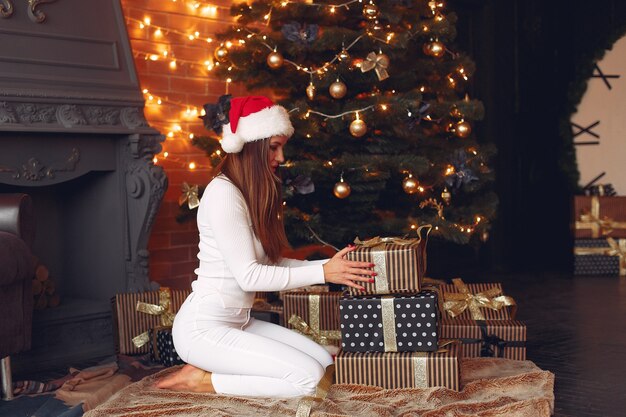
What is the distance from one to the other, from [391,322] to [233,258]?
60cm

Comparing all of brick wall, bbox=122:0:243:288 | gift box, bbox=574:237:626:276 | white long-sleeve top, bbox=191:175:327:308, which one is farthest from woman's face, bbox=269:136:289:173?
gift box, bbox=574:237:626:276

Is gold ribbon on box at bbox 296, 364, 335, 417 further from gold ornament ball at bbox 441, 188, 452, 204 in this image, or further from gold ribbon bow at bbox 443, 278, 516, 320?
gold ornament ball at bbox 441, 188, 452, 204

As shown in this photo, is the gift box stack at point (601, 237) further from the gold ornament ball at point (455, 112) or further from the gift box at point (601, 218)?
the gold ornament ball at point (455, 112)

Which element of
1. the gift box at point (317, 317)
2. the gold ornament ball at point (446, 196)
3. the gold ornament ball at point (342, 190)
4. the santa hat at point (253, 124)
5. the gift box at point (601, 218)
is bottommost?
the gift box at point (317, 317)

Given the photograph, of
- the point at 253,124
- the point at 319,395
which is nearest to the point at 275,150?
the point at 253,124

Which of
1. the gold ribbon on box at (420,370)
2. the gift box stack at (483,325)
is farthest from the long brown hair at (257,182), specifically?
the gift box stack at (483,325)

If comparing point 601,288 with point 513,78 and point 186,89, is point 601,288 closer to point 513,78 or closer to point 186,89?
point 513,78

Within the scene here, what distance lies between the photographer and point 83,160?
419 centimetres

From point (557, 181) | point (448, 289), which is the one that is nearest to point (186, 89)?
point (448, 289)

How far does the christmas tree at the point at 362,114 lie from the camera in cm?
434

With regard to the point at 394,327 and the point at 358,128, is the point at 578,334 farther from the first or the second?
the point at 394,327

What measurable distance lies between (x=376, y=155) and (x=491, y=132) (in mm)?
3005

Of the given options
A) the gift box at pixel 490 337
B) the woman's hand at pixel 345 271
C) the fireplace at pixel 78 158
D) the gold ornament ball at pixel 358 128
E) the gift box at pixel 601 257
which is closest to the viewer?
the woman's hand at pixel 345 271

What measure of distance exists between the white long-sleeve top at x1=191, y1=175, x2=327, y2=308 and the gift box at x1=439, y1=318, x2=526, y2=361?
34.1 inches
